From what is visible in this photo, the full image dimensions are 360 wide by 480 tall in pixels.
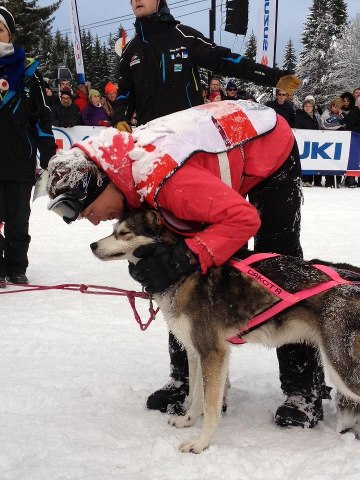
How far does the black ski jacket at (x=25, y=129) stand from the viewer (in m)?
4.57

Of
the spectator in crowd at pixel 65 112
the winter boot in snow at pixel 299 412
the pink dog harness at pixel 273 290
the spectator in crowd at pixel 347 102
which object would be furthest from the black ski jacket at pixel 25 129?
the spectator in crowd at pixel 347 102

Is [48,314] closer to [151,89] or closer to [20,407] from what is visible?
[20,407]

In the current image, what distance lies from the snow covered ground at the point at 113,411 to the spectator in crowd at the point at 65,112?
20.6 feet

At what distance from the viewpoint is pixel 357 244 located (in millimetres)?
6293

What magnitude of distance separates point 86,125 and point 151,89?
7920 mm

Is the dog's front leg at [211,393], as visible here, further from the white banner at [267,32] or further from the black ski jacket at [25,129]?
the white banner at [267,32]

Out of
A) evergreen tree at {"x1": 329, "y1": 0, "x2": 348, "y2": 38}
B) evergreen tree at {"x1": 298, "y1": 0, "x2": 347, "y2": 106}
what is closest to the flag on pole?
evergreen tree at {"x1": 298, "y1": 0, "x2": 347, "y2": 106}

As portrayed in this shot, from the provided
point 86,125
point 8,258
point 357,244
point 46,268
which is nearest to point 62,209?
point 8,258

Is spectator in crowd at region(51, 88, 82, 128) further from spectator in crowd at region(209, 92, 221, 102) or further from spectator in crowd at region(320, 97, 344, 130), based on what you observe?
spectator in crowd at region(320, 97, 344, 130)

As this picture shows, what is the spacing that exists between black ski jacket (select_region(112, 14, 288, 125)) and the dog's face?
4.08 feet

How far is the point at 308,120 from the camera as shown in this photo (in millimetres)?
11344

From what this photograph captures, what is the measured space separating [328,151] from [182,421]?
9598 millimetres

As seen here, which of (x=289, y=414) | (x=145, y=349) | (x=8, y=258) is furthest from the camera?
(x=8, y=258)

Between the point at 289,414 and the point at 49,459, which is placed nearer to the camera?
the point at 49,459
